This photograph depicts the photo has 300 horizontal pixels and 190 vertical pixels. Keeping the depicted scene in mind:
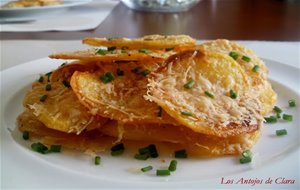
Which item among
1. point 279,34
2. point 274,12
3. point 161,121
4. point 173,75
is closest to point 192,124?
point 161,121

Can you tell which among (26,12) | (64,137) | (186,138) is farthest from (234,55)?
(26,12)

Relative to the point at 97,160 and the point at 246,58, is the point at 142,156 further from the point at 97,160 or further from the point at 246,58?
the point at 246,58

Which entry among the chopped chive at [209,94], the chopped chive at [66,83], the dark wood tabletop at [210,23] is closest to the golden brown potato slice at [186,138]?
the chopped chive at [209,94]

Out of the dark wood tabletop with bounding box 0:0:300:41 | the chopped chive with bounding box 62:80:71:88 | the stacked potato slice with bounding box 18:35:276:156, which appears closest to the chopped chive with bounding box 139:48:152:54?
the stacked potato slice with bounding box 18:35:276:156

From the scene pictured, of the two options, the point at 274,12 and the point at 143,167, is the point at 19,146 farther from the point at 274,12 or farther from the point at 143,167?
the point at 274,12

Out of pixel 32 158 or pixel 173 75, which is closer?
pixel 32 158

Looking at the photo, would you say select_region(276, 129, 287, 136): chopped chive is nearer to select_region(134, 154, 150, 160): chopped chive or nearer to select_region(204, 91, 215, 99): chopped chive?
select_region(204, 91, 215, 99): chopped chive
